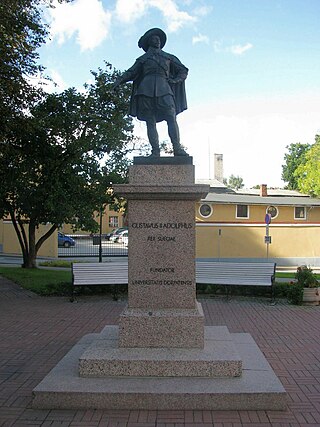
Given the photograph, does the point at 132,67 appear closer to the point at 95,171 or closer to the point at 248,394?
the point at 248,394

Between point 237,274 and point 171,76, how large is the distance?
6696 mm

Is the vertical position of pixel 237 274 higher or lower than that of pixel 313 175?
lower

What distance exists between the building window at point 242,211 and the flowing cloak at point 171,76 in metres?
29.7

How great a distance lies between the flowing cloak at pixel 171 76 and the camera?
20.6 feet

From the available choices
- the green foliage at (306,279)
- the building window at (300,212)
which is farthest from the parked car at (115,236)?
the green foliage at (306,279)

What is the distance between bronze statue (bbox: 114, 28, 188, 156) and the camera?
20.0 ft

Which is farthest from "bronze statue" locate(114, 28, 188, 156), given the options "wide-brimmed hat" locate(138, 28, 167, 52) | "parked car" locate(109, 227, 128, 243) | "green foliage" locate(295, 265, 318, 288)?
"parked car" locate(109, 227, 128, 243)

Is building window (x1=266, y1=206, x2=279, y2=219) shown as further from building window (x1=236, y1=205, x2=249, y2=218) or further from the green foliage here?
the green foliage

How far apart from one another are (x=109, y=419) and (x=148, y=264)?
1.86 metres

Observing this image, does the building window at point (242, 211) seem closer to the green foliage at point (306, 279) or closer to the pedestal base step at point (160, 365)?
the green foliage at point (306, 279)

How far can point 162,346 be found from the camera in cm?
543

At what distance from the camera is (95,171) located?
15977mm

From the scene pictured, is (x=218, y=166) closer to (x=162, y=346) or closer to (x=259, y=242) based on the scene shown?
(x=259, y=242)

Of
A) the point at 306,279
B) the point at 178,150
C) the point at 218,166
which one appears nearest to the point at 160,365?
the point at 178,150
